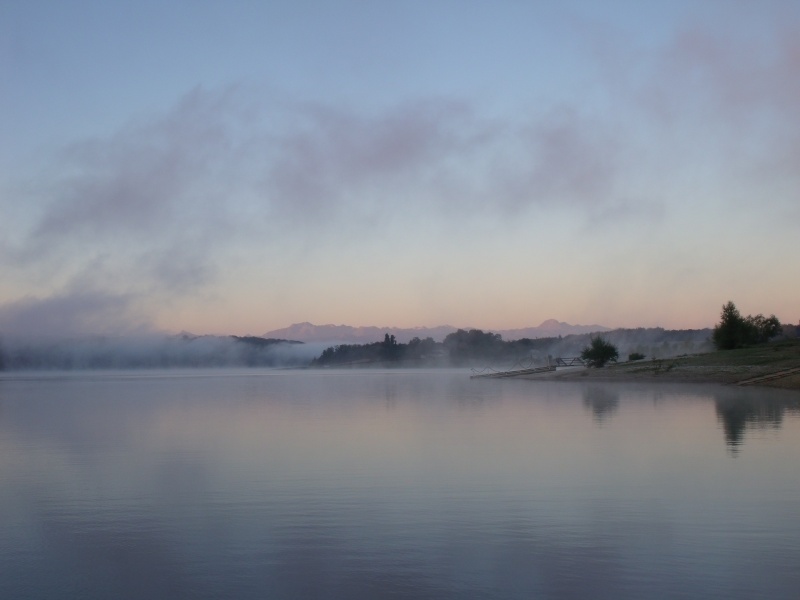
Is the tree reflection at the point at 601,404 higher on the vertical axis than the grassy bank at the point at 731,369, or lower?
lower

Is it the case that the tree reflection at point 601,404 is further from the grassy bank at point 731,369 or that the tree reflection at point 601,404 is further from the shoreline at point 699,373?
the grassy bank at point 731,369

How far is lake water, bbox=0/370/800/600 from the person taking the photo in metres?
8.44

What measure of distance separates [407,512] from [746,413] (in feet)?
63.7

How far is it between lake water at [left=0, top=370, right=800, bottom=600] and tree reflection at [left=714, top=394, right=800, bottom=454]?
29 centimetres

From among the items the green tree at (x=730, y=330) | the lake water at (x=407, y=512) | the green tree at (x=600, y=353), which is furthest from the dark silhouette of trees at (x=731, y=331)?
the lake water at (x=407, y=512)

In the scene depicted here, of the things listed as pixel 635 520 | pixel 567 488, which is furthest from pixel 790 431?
pixel 635 520

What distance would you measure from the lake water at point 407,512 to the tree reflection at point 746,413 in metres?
0.29

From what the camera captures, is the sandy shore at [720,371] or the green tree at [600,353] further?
the green tree at [600,353]

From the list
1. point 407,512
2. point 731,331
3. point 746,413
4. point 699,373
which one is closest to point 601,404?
point 746,413

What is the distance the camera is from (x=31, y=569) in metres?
8.98

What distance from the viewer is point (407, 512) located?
11.7m

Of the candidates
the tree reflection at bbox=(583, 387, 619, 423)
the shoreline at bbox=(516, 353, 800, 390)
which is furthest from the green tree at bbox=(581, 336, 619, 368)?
the tree reflection at bbox=(583, 387, 619, 423)

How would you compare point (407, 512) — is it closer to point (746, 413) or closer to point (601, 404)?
point (746, 413)

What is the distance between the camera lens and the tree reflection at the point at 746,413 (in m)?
21.0
